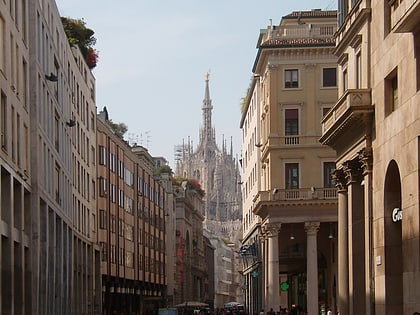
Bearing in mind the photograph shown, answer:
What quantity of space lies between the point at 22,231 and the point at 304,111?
1409 inches

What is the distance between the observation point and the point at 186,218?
176750 millimetres

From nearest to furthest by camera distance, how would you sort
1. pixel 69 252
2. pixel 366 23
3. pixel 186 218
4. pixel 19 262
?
pixel 366 23 < pixel 19 262 < pixel 69 252 < pixel 186 218

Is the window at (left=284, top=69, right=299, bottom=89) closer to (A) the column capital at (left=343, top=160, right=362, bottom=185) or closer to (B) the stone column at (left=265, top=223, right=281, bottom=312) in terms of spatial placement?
(B) the stone column at (left=265, top=223, right=281, bottom=312)

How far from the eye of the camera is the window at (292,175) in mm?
80875

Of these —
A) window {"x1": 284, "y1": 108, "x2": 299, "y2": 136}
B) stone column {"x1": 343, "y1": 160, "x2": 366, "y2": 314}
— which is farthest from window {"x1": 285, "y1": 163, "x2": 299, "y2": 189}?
stone column {"x1": 343, "y1": 160, "x2": 366, "y2": 314}

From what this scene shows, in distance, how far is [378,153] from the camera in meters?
42.7

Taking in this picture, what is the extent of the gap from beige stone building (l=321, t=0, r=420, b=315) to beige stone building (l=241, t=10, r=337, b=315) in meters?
26.3

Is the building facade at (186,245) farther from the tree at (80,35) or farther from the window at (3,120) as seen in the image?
the window at (3,120)

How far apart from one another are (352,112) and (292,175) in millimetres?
37257

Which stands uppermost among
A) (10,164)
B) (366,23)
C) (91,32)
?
(91,32)

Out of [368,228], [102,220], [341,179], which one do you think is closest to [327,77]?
[102,220]

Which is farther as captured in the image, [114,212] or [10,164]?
[114,212]

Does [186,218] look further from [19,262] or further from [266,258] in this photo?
[19,262]

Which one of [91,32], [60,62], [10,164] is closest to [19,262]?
[10,164]
